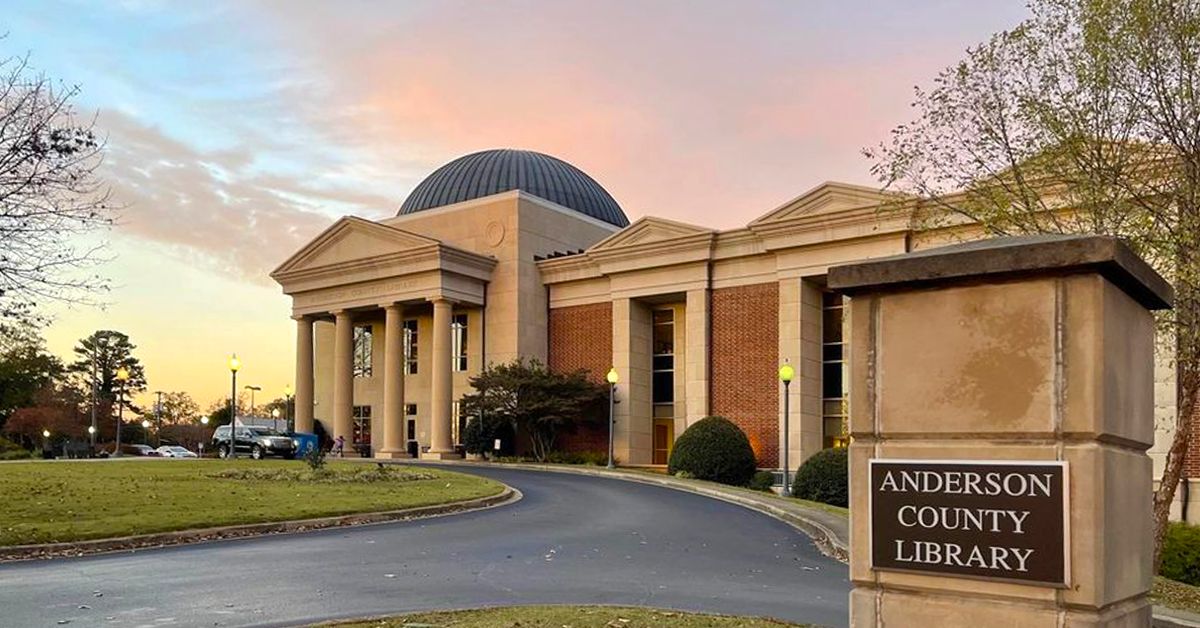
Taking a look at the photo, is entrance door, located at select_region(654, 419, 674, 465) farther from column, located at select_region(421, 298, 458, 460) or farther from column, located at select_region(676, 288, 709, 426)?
column, located at select_region(421, 298, 458, 460)

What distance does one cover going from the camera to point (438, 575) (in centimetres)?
1235

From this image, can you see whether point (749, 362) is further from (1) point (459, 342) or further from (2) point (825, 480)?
(1) point (459, 342)

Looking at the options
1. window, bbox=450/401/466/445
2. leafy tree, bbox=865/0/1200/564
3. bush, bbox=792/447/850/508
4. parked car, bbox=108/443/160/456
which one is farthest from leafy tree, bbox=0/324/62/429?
Result: leafy tree, bbox=865/0/1200/564

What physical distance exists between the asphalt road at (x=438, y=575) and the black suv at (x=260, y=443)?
26472 mm

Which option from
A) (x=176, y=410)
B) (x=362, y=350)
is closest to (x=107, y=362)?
(x=176, y=410)

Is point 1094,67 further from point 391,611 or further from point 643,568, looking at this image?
point 391,611

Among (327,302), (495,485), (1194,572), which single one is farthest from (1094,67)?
(327,302)

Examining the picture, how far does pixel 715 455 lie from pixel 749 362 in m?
7.51

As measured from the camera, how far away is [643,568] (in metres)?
13.5

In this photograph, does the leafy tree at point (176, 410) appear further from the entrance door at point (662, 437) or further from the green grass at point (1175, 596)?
the green grass at point (1175, 596)

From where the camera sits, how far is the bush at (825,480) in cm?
2745

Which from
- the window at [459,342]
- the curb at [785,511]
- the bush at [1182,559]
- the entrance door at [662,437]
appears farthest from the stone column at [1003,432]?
the window at [459,342]

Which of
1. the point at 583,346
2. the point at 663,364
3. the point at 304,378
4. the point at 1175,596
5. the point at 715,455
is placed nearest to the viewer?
the point at 1175,596

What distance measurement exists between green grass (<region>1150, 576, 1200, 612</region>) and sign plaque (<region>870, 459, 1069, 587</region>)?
8225 mm
